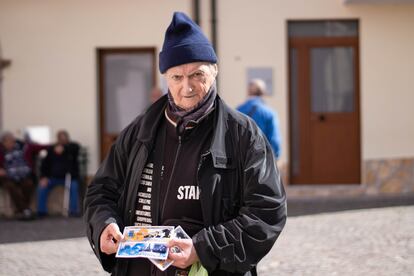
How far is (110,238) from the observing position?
10.2 ft

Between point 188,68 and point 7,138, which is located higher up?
point 188,68

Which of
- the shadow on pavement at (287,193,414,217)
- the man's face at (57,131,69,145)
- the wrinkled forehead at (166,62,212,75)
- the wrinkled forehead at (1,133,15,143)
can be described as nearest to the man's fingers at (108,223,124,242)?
the wrinkled forehead at (166,62,212,75)

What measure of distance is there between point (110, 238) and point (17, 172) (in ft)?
29.5

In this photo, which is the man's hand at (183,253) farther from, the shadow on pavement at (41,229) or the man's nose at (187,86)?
the shadow on pavement at (41,229)

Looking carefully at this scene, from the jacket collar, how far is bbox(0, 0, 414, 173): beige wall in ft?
30.7

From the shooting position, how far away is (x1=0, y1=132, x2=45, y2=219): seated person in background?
1170 cm

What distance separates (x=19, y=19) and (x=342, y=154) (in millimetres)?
5672

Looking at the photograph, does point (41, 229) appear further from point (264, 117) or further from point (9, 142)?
point (264, 117)

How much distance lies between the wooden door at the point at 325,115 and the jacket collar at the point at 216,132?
31.9 feet

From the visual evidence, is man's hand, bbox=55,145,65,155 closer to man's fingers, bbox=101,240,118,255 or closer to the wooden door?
Answer: the wooden door

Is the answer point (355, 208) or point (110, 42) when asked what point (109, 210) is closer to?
point (355, 208)

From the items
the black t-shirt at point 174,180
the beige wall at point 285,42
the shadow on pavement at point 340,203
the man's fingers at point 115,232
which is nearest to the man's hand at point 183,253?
the black t-shirt at point 174,180

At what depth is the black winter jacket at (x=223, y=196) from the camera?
2979 mm

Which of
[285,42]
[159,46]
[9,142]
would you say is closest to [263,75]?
[285,42]
